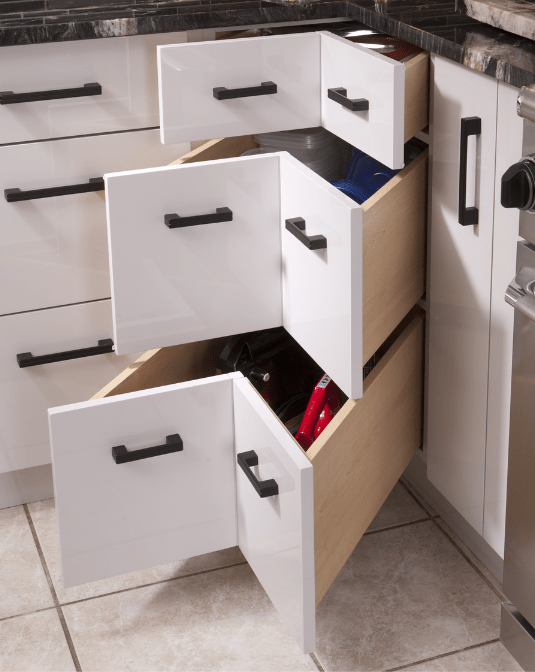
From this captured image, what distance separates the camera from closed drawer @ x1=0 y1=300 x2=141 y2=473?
1.71 meters

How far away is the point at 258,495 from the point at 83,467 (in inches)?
10.4

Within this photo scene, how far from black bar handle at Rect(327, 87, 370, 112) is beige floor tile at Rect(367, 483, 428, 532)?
0.81 meters

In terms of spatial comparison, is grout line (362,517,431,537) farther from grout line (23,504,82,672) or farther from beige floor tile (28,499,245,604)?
grout line (23,504,82,672)

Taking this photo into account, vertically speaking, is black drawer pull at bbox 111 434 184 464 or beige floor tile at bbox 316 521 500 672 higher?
black drawer pull at bbox 111 434 184 464

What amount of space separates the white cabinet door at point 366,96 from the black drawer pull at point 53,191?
44 cm

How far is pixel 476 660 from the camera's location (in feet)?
4.66

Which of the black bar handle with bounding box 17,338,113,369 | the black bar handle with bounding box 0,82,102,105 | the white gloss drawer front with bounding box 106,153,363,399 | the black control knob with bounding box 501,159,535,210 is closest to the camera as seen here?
the black control knob with bounding box 501,159,535,210

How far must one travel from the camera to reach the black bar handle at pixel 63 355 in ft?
5.59

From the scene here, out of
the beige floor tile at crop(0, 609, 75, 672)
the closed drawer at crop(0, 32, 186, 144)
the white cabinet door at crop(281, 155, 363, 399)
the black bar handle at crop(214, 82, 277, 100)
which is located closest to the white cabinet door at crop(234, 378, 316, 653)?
A: the white cabinet door at crop(281, 155, 363, 399)

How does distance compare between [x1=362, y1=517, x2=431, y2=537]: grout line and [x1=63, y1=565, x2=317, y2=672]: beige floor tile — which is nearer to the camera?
[x1=63, y1=565, x2=317, y2=672]: beige floor tile

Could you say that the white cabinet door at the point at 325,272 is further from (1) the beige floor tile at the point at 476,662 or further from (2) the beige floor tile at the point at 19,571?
(2) the beige floor tile at the point at 19,571

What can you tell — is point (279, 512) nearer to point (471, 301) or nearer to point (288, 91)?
point (471, 301)

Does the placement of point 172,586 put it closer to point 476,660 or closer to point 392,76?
point 476,660

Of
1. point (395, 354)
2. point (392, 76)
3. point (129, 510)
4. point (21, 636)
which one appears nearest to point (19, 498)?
point (21, 636)
